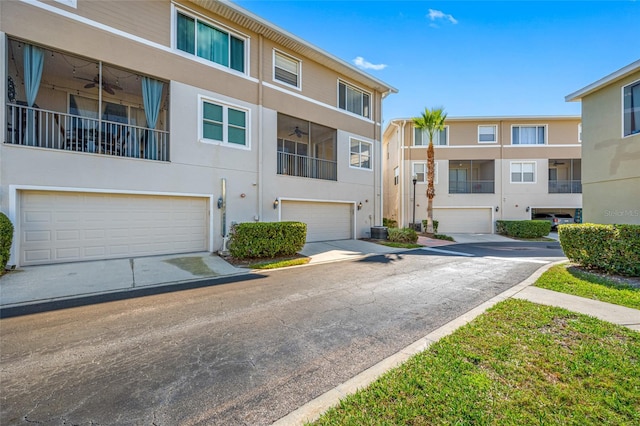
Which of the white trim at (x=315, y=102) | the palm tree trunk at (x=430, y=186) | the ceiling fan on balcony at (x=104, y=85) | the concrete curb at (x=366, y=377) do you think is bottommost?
the concrete curb at (x=366, y=377)

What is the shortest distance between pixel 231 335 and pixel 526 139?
25.9 m

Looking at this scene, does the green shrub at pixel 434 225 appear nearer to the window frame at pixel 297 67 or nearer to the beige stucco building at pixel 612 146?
the beige stucco building at pixel 612 146

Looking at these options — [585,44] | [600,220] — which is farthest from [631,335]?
[585,44]

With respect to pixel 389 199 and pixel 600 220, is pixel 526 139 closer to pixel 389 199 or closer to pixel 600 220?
pixel 389 199

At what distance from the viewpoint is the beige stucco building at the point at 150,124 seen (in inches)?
300

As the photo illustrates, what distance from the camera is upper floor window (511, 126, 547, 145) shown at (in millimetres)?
21375

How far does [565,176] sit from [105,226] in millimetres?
31713

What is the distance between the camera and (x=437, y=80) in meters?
13.8

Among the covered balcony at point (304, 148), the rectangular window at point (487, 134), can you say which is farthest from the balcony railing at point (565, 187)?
the covered balcony at point (304, 148)

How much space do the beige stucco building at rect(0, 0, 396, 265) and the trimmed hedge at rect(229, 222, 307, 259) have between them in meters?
1.88

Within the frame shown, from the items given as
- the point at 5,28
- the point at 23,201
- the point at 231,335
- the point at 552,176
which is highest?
the point at 5,28

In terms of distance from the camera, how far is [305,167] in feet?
45.4

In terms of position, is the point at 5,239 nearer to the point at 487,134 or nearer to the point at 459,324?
the point at 459,324

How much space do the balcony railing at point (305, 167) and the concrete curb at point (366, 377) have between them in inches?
387
